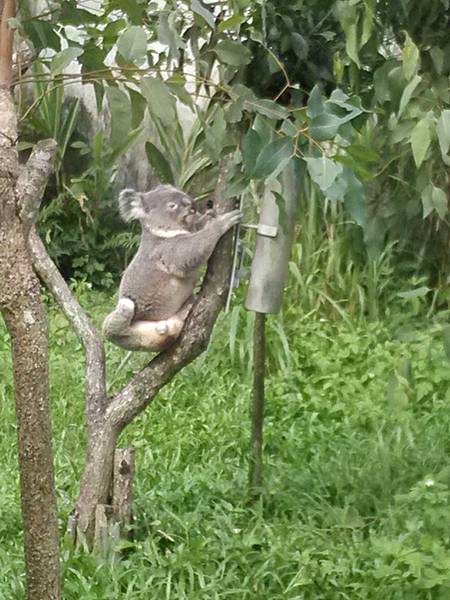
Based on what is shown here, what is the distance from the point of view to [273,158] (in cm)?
205

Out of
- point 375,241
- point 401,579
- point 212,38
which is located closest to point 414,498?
point 401,579

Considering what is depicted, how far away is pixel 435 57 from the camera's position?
277 cm

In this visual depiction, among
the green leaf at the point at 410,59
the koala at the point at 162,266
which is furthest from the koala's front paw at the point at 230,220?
the green leaf at the point at 410,59

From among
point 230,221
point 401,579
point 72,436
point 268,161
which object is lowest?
point 72,436

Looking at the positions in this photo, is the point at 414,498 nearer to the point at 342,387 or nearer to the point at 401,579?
the point at 401,579

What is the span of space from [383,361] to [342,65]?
257 centimetres

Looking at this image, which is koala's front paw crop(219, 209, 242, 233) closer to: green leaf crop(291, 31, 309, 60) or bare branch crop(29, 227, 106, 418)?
green leaf crop(291, 31, 309, 60)

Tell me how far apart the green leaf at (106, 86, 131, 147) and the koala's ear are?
166 cm

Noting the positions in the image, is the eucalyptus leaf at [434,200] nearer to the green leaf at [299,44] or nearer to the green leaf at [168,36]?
the green leaf at [168,36]

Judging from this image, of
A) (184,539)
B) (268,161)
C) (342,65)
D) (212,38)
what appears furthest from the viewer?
(184,539)

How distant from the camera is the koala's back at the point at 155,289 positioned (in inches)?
138

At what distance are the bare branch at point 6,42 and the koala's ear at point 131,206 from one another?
1404mm

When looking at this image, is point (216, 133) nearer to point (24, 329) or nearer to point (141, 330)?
point (24, 329)

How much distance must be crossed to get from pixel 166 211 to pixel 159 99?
5.13 feet
